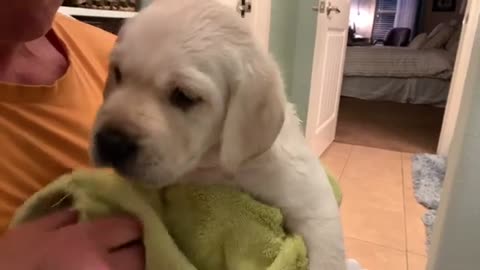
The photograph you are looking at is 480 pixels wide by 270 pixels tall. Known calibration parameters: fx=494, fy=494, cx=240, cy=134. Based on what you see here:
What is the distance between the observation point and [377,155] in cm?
320

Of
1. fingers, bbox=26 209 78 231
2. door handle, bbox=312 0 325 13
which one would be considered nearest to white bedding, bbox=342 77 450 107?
door handle, bbox=312 0 325 13

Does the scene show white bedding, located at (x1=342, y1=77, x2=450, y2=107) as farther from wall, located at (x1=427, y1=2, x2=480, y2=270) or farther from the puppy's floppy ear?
the puppy's floppy ear

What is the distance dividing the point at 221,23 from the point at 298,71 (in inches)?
90.4

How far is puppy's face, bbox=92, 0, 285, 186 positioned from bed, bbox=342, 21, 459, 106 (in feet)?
15.8

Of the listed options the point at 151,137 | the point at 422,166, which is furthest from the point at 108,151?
the point at 422,166

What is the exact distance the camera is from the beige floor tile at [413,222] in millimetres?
1974

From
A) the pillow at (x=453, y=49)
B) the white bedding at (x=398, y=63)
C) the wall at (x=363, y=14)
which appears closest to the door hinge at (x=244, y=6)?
the white bedding at (x=398, y=63)

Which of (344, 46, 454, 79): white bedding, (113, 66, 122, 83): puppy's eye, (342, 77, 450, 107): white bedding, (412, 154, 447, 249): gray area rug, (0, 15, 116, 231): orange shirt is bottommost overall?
(342, 77, 450, 107): white bedding

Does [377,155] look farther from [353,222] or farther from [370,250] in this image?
[370,250]

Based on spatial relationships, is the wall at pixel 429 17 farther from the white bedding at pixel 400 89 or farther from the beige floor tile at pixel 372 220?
the beige floor tile at pixel 372 220

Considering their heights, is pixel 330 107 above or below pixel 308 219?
below

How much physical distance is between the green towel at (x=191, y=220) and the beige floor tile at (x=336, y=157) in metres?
2.14

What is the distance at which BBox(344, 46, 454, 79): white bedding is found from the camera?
5.05 metres

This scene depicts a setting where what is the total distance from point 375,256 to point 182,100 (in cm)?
147
